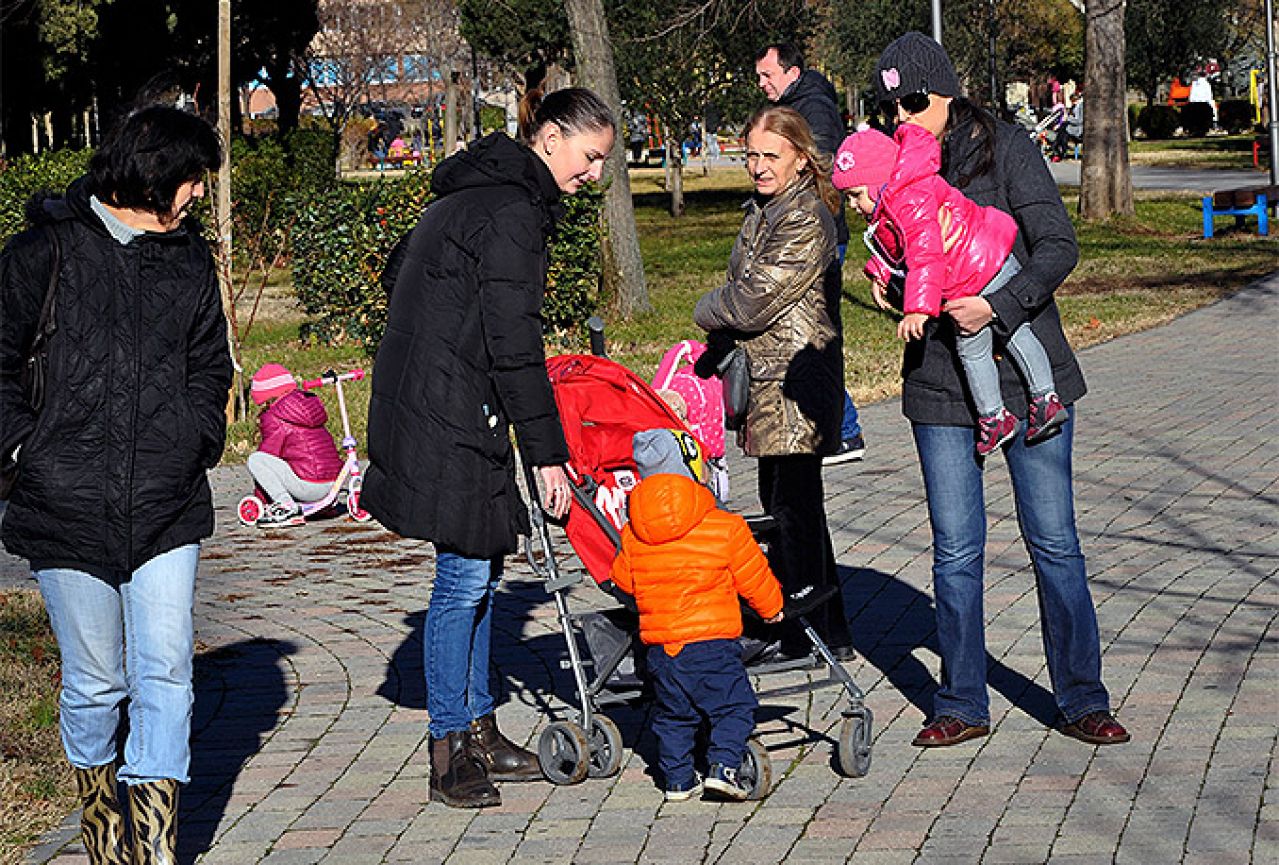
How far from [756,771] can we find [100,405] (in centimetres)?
220

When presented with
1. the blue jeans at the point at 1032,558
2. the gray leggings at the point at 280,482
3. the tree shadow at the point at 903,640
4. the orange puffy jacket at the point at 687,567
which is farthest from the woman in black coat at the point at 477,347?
the gray leggings at the point at 280,482

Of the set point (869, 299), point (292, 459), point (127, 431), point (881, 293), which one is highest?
point (881, 293)

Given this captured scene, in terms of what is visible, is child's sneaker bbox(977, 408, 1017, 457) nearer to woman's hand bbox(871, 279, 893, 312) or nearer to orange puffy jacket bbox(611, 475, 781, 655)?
woman's hand bbox(871, 279, 893, 312)

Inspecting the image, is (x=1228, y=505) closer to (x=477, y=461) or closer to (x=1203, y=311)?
(x=477, y=461)

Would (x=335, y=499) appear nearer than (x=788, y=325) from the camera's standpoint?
No

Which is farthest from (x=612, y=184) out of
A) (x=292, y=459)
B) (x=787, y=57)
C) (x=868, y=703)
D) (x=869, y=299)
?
(x=868, y=703)

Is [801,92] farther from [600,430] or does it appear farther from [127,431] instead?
[127,431]

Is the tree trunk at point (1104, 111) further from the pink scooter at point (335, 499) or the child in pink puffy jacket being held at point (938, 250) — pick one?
the child in pink puffy jacket being held at point (938, 250)

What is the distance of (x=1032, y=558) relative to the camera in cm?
588

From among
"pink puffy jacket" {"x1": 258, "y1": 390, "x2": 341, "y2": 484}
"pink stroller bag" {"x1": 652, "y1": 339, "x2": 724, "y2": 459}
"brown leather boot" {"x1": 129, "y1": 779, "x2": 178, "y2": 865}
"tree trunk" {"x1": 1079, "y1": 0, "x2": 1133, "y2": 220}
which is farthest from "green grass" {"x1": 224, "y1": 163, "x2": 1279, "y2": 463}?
"brown leather boot" {"x1": 129, "y1": 779, "x2": 178, "y2": 865}

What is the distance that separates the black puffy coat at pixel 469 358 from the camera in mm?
5320

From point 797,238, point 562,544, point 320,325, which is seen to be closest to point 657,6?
point 320,325

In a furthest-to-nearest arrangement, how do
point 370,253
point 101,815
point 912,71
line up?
point 370,253, point 912,71, point 101,815

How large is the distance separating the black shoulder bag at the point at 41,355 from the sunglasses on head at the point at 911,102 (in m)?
2.46
